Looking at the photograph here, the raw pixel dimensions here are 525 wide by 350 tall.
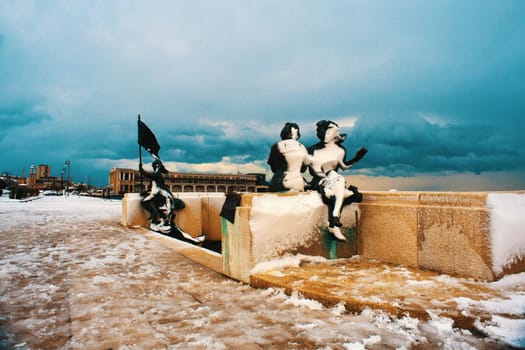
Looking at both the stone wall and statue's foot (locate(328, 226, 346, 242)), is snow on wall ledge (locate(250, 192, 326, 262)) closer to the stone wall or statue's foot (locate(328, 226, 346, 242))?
the stone wall

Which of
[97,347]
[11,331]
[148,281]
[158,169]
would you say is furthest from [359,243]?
[158,169]

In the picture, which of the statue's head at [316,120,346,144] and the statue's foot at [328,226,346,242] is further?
the statue's head at [316,120,346,144]

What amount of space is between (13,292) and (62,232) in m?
5.77

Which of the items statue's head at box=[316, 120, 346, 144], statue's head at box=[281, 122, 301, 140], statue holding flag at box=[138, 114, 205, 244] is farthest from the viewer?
statue holding flag at box=[138, 114, 205, 244]

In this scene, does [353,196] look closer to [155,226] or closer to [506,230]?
[506,230]

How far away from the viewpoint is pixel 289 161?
5.42 metres

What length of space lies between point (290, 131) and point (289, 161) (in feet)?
1.80

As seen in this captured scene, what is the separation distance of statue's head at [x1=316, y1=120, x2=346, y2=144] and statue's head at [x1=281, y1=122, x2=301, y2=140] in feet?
1.41

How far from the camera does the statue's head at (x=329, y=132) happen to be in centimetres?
529

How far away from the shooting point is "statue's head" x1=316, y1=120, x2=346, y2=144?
17.4 ft

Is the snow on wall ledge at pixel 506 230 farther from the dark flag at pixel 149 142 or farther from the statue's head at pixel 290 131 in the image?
the dark flag at pixel 149 142

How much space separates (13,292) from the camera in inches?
145

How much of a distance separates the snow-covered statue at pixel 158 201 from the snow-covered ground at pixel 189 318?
220 inches

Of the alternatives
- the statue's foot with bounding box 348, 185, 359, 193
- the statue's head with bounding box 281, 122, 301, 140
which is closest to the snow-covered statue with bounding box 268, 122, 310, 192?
the statue's head with bounding box 281, 122, 301, 140
